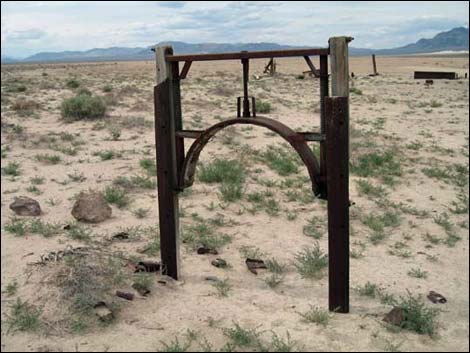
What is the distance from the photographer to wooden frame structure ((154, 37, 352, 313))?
375 cm

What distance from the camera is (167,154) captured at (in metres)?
4.48

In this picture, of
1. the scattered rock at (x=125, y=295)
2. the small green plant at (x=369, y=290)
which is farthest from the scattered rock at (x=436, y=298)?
the scattered rock at (x=125, y=295)

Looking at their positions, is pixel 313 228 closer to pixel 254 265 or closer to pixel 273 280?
pixel 254 265

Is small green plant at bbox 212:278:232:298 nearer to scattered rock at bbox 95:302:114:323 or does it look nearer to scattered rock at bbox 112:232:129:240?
scattered rock at bbox 95:302:114:323

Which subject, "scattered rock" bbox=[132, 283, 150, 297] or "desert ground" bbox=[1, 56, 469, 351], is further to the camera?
"scattered rock" bbox=[132, 283, 150, 297]

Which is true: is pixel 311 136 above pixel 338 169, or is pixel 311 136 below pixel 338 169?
above

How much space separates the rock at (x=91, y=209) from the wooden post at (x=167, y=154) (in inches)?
65.2

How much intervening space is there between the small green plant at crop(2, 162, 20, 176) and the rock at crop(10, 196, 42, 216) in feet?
5.29

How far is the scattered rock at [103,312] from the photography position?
148 inches

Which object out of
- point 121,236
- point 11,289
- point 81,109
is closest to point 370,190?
point 121,236

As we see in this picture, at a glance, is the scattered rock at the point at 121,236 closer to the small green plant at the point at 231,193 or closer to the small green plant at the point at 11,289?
the small green plant at the point at 11,289

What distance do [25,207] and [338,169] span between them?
394 cm

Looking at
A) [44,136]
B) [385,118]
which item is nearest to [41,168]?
[44,136]

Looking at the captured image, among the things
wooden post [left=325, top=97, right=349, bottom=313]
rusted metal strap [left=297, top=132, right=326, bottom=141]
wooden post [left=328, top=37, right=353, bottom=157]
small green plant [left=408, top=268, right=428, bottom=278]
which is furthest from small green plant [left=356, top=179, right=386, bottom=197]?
wooden post [left=328, top=37, right=353, bottom=157]
